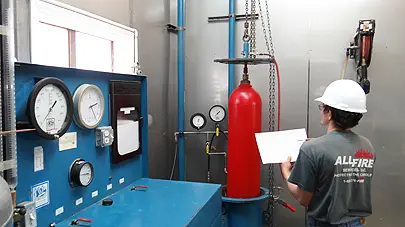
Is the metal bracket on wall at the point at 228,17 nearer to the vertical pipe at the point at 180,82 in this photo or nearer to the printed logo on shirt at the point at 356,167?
the vertical pipe at the point at 180,82

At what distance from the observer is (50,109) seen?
3.83 ft

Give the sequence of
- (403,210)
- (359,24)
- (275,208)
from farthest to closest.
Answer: (275,208)
(403,210)
(359,24)

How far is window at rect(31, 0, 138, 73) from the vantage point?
4.27 ft

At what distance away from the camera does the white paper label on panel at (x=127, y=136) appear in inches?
64.1

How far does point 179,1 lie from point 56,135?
1.75m

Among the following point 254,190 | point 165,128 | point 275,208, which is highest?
point 165,128

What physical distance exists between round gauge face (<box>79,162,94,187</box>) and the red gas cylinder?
0.95 meters

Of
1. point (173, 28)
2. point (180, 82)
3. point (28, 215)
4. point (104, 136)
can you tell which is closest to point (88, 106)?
point (104, 136)

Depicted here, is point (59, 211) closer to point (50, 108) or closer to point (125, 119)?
point (50, 108)

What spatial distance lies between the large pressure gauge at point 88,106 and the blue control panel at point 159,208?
1.17 ft

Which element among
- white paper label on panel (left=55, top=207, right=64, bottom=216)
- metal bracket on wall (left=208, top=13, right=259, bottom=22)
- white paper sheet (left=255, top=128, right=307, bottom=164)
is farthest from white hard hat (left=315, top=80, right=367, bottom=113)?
metal bracket on wall (left=208, top=13, right=259, bottom=22)

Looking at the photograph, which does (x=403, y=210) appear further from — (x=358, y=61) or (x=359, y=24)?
(x=359, y=24)

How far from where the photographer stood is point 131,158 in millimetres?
1744

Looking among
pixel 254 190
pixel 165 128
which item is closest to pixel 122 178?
pixel 254 190
